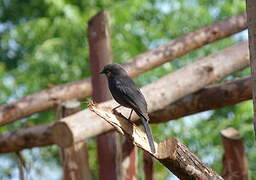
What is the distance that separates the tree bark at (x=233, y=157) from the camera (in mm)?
6285

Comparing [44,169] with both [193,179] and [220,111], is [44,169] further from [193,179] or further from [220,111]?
[193,179]

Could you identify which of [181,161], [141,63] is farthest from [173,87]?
[181,161]

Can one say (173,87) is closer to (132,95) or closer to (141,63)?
(141,63)

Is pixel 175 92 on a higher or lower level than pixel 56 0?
lower

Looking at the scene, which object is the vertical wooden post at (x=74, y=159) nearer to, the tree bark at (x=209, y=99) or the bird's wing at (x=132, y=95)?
the tree bark at (x=209, y=99)

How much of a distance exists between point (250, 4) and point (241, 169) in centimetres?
322

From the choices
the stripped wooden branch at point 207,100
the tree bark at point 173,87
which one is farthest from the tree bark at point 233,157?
the tree bark at point 173,87

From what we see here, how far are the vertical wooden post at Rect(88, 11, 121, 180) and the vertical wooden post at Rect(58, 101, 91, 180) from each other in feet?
0.51

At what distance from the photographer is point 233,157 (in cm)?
634

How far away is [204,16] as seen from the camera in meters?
10.3


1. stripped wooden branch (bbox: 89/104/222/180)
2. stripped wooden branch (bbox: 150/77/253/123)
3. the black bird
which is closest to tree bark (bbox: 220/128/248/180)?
stripped wooden branch (bbox: 150/77/253/123)

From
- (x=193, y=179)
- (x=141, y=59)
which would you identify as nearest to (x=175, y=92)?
(x=141, y=59)

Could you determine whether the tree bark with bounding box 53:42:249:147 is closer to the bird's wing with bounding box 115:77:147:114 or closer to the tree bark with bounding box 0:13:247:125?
the tree bark with bounding box 0:13:247:125

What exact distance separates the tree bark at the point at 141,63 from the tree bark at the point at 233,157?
0.98 m
